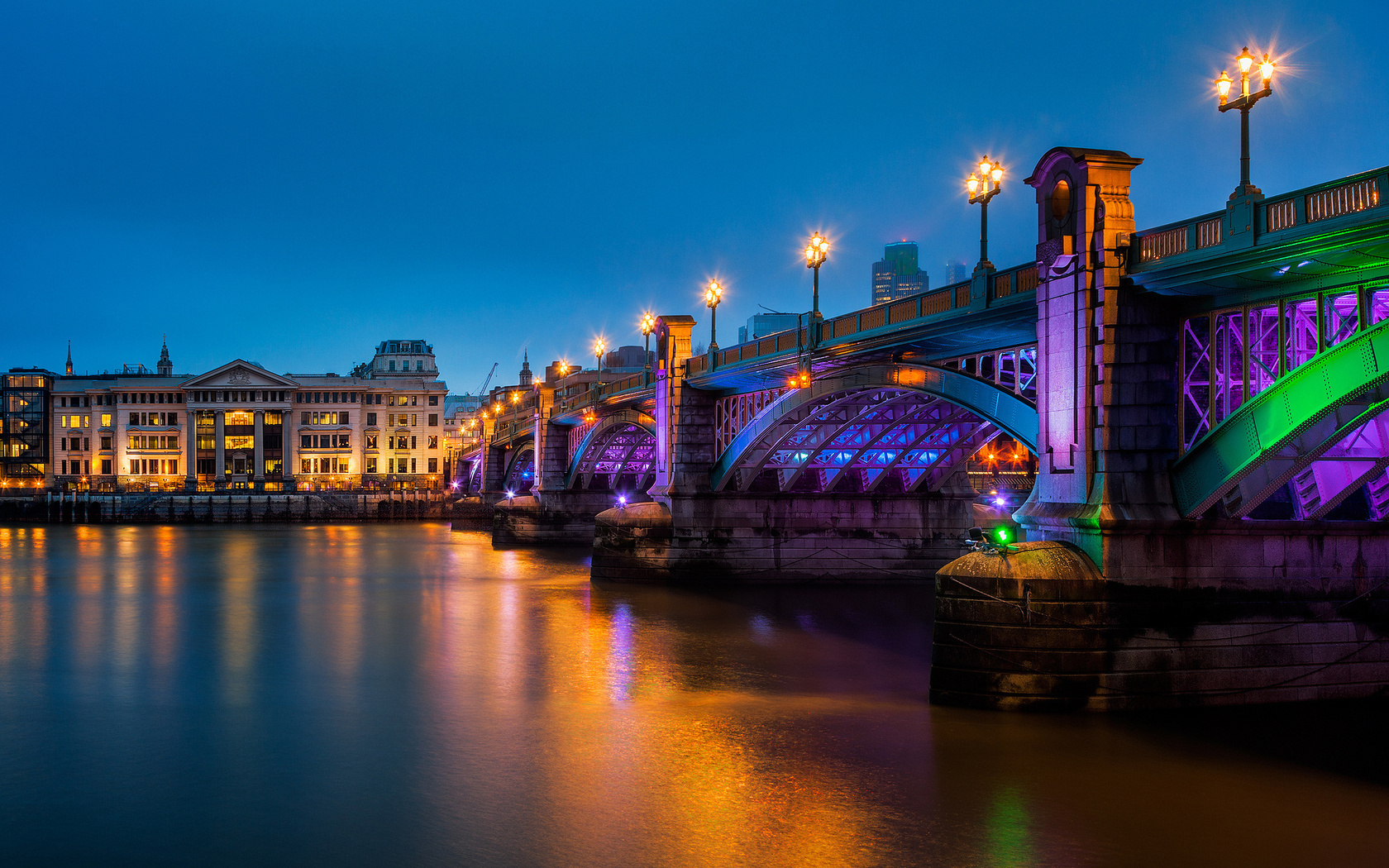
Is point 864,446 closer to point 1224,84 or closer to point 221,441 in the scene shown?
point 1224,84

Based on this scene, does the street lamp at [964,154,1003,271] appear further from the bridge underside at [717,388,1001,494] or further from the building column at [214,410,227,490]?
the building column at [214,410,227,490]

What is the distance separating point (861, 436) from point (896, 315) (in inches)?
498

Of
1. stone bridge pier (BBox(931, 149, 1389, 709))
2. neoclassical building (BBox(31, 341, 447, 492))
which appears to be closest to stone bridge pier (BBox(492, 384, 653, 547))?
stone bridge pier (BBox(931, 149, 1389, 709))

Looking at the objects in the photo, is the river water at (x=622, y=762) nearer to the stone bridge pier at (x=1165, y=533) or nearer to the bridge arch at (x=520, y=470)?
the stone bridge pier at (x=1165, y=533)

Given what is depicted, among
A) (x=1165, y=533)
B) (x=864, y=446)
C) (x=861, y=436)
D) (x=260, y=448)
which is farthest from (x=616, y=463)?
(x=260, y=448)

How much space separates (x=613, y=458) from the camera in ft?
206

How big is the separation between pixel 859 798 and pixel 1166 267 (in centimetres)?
948

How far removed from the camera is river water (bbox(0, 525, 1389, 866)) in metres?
12.8

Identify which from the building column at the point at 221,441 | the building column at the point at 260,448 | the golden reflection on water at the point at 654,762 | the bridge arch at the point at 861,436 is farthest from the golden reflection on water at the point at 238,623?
the building column at the point at 221,441

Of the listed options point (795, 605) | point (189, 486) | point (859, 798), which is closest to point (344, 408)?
point (189, 486)

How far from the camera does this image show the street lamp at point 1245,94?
14.9 meters

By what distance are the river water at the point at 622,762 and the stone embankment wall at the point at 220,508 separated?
234 ft

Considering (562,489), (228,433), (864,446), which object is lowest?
(562,489)

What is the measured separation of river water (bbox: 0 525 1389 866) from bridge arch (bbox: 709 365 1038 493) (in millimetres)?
6978
